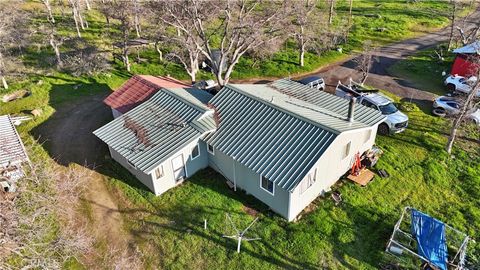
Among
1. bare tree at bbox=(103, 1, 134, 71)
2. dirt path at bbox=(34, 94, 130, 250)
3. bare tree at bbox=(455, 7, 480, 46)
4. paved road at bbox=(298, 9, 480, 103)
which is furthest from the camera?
bare tree at bbox=(455, 7, 480, 46)

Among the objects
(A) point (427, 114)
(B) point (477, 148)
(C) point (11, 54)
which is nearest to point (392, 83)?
(A) point (427, 114)

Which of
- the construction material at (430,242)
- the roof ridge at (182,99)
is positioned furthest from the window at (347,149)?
Answer: the roof ridge at (182,99)

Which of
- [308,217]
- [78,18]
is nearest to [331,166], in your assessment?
[308,217]

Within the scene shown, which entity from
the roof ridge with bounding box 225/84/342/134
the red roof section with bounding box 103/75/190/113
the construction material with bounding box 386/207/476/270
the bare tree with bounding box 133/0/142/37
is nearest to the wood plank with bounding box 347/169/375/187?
the construction material with bounding box 386/207/476/270

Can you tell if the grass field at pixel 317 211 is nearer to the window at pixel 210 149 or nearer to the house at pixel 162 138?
the house at pixel 162 138

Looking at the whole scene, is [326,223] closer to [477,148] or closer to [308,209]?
[308,209]

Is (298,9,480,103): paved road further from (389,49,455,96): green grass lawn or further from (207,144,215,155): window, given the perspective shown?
(207,144,215,155): window

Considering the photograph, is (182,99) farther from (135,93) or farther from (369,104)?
(369,104)
